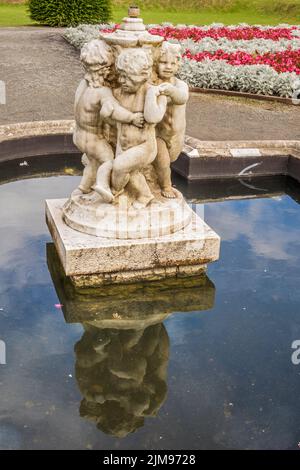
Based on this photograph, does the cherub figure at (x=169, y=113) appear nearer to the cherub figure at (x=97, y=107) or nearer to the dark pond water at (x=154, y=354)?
the cherub figure at (x=97, y=107)

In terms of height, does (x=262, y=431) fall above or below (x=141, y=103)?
below

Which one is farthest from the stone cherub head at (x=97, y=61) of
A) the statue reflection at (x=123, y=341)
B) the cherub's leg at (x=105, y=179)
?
the statue reflection at (x=123, y=341)

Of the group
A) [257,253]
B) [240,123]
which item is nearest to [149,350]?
[257,253]

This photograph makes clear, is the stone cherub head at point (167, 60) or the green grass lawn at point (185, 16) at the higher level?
the stone cherub head at point (167, 60)

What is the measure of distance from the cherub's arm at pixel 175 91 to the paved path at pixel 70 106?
3.72 m

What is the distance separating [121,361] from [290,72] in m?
9.70

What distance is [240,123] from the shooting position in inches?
394

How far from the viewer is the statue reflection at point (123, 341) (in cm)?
398

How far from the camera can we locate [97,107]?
204 inches

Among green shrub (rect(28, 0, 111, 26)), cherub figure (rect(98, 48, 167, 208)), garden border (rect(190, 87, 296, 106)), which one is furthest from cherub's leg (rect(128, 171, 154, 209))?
green shrub (rect(28, 0, 111, 26))

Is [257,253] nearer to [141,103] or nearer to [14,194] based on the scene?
[141,103]

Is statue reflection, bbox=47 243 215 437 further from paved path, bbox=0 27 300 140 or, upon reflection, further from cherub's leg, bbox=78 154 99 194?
paved path, bbox=0 27 300 140

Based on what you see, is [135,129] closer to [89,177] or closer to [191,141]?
[89,177]

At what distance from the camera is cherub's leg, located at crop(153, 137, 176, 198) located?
18.5 ft
